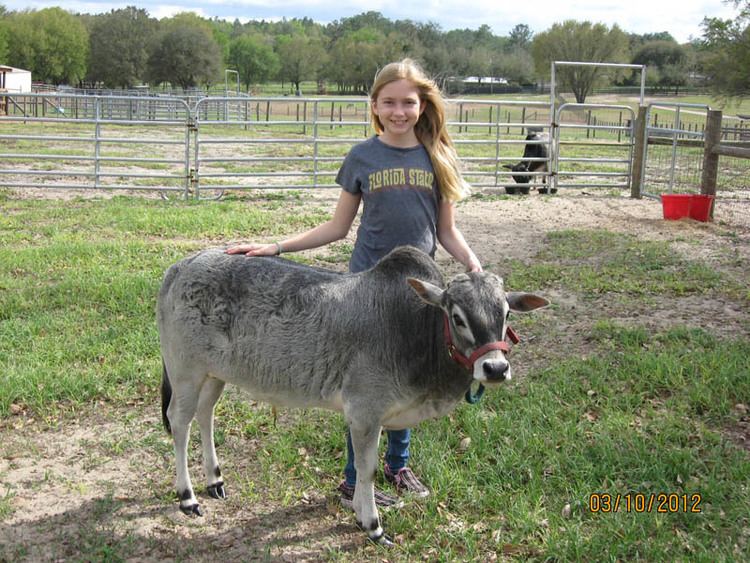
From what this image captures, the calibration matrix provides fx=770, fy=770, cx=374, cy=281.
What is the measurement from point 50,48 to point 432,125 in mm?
69166

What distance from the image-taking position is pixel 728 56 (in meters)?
34.4

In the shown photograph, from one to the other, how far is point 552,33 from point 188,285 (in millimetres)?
72142

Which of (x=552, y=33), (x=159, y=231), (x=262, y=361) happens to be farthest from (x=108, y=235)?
(x=552, y=33)

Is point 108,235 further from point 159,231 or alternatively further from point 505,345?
point 505,345

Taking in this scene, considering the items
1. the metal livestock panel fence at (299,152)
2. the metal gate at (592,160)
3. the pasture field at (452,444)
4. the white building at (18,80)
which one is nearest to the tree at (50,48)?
the white building at (18,80)

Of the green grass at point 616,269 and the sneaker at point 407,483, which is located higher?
the green grass at point 616,269

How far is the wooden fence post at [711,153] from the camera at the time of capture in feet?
36.8

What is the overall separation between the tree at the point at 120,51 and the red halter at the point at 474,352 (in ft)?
218

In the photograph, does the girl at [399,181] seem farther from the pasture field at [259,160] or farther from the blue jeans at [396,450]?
the pasture field at [259,160]

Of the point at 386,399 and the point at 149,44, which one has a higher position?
the point at 149,44

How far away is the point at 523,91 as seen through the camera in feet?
250

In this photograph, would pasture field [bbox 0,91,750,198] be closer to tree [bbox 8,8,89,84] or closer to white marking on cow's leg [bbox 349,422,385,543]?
white marking on cow's leg [bbox 349,422,385,543]

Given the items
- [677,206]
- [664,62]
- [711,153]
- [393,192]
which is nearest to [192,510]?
[393,192]

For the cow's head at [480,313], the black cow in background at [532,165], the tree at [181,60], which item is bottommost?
the cow's head at [480,313]
